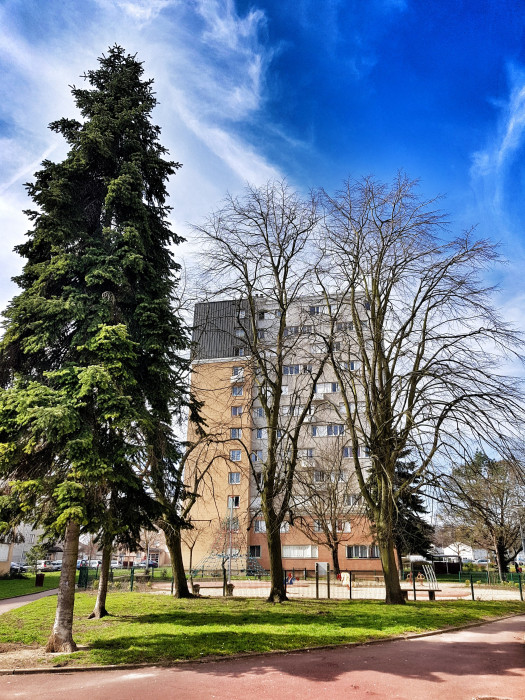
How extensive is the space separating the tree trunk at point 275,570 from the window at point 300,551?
102ft

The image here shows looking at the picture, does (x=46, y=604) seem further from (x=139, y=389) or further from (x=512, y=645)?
(x=512, y=645)

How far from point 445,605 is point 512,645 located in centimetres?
839

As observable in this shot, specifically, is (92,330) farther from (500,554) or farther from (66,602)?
→ (500,554)

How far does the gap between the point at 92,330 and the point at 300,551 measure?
143ft

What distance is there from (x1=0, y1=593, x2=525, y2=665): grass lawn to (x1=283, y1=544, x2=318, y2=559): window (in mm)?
30578

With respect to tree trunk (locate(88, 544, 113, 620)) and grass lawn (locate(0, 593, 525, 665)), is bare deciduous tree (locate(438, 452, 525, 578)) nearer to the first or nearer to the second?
grass lawn (locate(0, 593, 525, 665))

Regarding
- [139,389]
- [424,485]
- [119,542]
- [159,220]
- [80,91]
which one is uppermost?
[80,91]

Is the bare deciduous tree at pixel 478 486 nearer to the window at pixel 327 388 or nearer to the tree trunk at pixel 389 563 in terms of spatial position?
the tree trunk at pixel 389 563

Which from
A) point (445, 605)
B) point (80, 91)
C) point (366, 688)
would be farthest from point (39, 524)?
point (445, 605)

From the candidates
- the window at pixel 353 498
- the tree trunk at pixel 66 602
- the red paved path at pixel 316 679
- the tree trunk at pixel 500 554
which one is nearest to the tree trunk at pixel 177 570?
the window at pixel 353 498

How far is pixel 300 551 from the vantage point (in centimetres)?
5006

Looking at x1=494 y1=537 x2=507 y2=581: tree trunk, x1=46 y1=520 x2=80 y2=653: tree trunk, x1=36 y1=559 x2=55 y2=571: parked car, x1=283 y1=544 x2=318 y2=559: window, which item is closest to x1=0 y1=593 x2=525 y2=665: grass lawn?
x1=46 y1=520 x2=80 y2=653: tree trunk

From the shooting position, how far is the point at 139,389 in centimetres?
1288

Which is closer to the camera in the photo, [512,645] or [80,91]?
[512,645]
